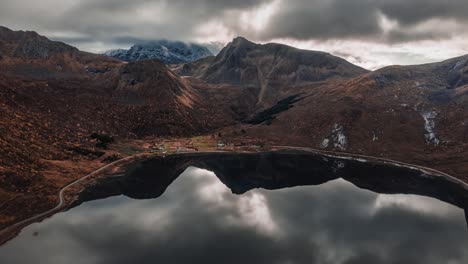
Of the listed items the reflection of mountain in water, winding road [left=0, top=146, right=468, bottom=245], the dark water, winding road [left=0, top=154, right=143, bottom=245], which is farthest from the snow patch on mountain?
winding road [left=0, top=154, right=143, bottom=245]

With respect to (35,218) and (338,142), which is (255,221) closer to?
(35,218)

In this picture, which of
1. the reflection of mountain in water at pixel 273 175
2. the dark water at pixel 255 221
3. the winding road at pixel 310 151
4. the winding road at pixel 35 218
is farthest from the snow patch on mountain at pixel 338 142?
the winding road at pixel 35 218

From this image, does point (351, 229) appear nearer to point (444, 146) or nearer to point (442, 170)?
point (442, 170)

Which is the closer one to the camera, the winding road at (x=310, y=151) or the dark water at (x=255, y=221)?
the dark water at (x=255, y=221)

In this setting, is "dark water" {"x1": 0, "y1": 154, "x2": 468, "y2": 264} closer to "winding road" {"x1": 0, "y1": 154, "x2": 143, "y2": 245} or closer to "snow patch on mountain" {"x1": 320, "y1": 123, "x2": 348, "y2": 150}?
"winding road" {"x1": 0, "y1": 154, "x2": 143, "y2": 245}

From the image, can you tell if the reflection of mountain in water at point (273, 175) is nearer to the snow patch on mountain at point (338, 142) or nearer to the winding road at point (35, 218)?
the winding road at point (35, 218)

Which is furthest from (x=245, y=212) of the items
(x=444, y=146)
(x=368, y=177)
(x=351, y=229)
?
(x=444, y=146)
